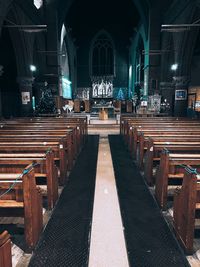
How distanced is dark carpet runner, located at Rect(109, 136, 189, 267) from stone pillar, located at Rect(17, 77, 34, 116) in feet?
30.3

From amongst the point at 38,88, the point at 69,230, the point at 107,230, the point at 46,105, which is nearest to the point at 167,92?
the point at 46,105

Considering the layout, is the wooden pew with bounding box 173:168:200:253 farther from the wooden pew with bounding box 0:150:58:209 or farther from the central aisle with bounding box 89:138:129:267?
the wooden pew with bounding box 0:150:58:209

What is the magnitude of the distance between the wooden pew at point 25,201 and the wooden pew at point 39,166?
477mm

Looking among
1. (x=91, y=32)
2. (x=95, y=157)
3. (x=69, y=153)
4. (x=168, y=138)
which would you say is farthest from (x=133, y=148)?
(x=91, y=32)

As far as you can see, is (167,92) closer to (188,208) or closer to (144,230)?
(144,230)

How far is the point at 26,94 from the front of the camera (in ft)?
38.5

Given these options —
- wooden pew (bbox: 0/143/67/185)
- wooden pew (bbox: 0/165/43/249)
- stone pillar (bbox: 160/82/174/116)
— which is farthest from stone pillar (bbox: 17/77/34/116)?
wooden pew (bbox: 0/165/43/249)

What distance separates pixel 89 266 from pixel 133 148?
3832mm

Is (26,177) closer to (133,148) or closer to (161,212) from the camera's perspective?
(161,212)

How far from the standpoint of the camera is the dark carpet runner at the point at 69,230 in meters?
2.08

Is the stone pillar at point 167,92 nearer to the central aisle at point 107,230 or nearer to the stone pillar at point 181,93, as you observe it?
the stone pillar at point 181,93

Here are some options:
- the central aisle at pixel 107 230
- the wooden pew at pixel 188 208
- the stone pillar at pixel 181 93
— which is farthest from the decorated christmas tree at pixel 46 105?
the wooden pew at pixel 188 208

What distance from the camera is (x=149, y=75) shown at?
14.3 m

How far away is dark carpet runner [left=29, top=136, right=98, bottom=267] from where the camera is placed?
208 cm
